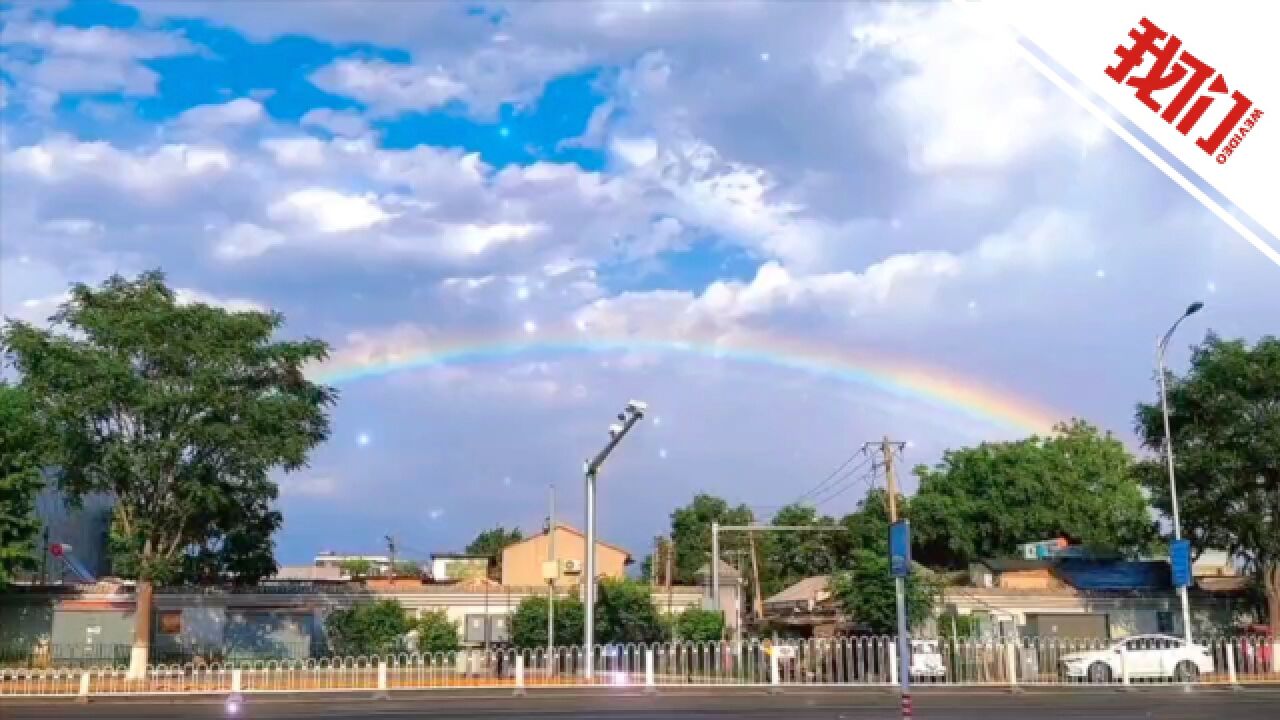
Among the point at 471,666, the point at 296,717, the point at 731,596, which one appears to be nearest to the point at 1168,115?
the point at 296,717

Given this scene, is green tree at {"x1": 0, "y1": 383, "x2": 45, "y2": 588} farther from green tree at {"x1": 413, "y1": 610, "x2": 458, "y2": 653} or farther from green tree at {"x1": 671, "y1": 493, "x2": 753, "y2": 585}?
green tree at {"x1": 671, "y1": 493, "x2": 753, "y2": 585}

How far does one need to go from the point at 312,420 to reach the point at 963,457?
4244 cm

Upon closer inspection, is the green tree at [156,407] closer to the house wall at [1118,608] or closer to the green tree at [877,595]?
the green tree at [877,595]

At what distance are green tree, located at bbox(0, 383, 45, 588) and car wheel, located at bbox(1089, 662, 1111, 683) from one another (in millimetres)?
30127

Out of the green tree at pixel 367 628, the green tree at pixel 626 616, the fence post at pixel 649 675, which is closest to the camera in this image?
the fence post at pixel 649 675

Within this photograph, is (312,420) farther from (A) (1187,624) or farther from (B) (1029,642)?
(A) (1187,624)

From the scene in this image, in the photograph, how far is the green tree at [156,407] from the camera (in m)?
33.2

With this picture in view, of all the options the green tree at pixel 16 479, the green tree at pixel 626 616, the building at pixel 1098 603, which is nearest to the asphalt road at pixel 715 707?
the green tree at pixel 16 479

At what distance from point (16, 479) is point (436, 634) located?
1357 centimetres

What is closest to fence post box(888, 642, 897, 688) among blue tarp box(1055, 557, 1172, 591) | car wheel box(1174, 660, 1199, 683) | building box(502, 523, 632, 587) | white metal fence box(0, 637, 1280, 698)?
white metal fence box(0, 637, 1280, 698)

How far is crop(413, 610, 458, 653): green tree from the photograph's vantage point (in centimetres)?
3706

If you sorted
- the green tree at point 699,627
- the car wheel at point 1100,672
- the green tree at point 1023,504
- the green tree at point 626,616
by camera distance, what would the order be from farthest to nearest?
the green tree at point 1023,504
the green tree at point 699,627
the green tree at point 626,616
the car wheel at point 1100,672

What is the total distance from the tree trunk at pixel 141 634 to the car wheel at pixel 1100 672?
989 inches

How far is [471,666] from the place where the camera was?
32.8 m
